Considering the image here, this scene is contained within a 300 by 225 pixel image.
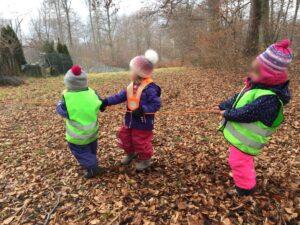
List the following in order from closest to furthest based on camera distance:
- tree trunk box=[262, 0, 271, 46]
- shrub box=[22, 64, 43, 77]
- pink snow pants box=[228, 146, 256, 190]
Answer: pink snow pants box=[228, 146, 256, 190] < tree trunk box=[262, 0, 271, 46] < shrub box=[22, 64, 43, 77]

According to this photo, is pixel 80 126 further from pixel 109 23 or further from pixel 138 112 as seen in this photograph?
pixel 109 23

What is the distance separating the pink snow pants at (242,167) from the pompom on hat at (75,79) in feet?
6.93

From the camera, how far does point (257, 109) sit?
303 centimetres

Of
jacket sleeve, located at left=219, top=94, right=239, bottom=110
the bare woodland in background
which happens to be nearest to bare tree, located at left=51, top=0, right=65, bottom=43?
the bare woodland in background

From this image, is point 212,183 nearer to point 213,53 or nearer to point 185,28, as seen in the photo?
point 213,53

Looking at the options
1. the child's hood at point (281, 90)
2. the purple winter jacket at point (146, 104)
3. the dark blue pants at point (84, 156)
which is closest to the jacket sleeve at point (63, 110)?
the dark blue pants at point (84, 156)

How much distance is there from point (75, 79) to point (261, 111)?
92.9 inches

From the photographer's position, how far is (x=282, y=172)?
13.7ft

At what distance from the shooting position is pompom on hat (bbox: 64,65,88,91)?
390 cm

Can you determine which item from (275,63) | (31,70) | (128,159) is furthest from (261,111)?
(31,70)

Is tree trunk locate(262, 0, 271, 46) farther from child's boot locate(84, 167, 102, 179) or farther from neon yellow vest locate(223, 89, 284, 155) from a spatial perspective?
child's boot locate(84, 167, 102, 179)

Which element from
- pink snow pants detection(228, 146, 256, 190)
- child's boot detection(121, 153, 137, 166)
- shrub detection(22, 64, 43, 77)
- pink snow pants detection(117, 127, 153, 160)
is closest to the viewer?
pink snow pants detection(228, 146, 256, 190)

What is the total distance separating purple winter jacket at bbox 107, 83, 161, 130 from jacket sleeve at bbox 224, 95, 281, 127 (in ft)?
3.67

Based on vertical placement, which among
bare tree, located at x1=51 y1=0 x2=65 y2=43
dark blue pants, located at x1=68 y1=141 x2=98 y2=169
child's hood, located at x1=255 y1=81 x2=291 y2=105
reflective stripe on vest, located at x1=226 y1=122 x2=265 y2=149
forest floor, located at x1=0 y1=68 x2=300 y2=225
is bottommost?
forest floor, located at x1=0 y1=68 x2=300 y2=225
